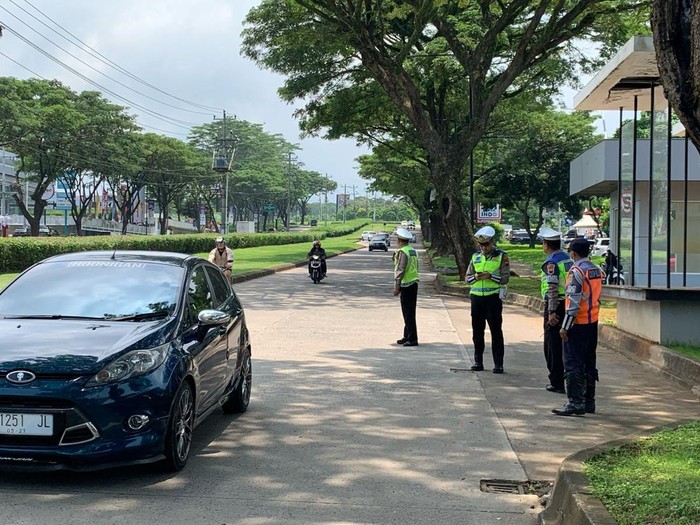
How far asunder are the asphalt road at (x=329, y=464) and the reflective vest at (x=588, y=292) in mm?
1243

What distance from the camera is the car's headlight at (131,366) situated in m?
4.86

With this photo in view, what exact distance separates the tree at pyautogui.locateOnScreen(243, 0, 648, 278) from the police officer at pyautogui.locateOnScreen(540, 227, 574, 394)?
11242 mm

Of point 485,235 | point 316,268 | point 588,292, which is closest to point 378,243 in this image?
point 316,268

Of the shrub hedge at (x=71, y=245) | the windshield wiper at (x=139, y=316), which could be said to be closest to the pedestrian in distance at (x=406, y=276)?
the windshield wiper at (x=139, y=316)

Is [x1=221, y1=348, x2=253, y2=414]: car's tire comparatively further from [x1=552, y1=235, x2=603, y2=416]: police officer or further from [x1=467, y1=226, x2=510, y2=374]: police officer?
[x1=467, y1=226, x2=510, y2=374]: police officer

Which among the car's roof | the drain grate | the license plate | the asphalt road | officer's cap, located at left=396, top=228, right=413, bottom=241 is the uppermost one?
officer's cap, located at left=396, top=228, right=413, bottom=241

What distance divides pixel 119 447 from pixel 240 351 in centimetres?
233

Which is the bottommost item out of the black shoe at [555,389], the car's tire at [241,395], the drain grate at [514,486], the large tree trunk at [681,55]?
the black shoe at [555,389]

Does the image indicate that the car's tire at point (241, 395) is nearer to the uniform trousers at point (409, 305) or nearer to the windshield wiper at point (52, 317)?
the windshield wiper at point (52, 317)

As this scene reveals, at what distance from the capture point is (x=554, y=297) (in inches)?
323

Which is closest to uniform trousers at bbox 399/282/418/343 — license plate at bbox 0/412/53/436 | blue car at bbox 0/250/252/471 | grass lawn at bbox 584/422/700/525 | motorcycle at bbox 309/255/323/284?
blue car at bbox 0/250/252/471

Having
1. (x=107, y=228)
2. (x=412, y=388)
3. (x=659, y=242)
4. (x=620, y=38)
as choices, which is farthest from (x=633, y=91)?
(x=107, y=228)

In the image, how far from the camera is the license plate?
475 cm

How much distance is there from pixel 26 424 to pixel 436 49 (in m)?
23.7
